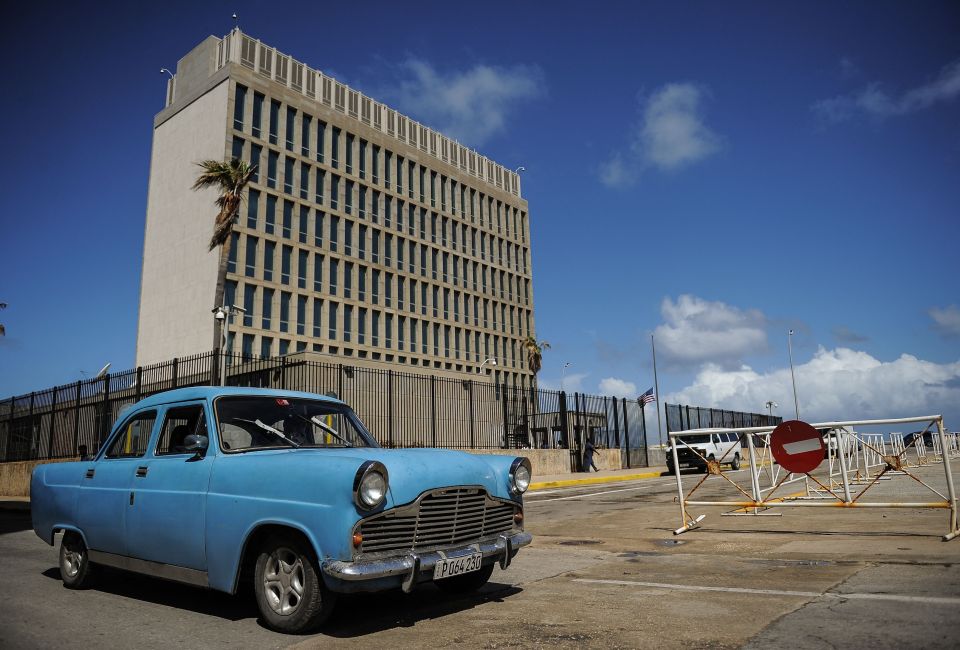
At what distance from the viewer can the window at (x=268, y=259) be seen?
161 feet

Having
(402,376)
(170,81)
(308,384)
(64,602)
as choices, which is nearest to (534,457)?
(402,376)

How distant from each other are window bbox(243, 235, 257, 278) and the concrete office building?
0.10 meters

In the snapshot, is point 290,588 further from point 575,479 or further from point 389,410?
point 575,479

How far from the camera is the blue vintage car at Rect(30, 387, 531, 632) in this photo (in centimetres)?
410

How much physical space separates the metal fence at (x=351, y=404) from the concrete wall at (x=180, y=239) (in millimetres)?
19206

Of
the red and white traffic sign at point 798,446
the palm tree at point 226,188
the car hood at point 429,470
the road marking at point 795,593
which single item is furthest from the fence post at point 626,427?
the car hood at point 429,470

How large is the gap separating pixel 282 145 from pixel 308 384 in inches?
1328

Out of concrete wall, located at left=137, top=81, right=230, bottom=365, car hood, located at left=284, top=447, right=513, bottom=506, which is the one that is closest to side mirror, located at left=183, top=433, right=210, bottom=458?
car hood, located at left=284, top=447, right=513, bottom=506

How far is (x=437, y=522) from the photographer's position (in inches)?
174

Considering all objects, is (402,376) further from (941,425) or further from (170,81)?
(170,81)

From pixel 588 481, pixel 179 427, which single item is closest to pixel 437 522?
pixel 179 427

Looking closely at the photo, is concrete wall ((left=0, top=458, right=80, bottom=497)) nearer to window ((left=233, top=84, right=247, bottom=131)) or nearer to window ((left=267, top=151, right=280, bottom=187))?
window ((left=267, top=151, right=280, bottom=187))

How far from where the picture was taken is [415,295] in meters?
62.6

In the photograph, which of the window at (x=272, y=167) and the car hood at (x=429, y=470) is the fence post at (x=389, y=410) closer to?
the car hood at (x=429, y=470)
